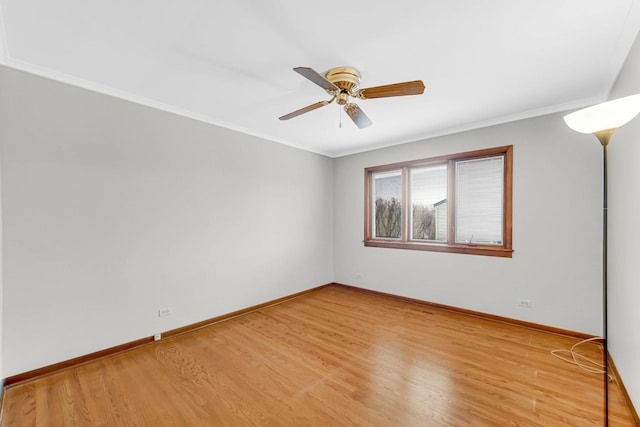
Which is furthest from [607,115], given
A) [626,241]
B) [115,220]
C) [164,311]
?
[164,311]

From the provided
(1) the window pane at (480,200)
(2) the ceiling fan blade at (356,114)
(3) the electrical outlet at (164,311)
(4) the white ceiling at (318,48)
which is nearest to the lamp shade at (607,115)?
(4) the white ceiling at (318,48)

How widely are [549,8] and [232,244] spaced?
362 centimetres

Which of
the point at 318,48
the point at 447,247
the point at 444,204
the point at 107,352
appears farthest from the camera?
the point at 444,204

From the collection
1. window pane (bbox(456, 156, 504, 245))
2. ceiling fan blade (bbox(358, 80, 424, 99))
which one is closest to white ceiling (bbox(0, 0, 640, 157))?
ceiling fan blade (bbox(358, 80, 424, 99))

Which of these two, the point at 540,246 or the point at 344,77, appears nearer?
the point at 344,77

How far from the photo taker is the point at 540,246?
3.11 meters

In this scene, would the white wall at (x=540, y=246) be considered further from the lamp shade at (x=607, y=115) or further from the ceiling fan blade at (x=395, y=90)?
the ceiling fan blade at (x=395, y=90)

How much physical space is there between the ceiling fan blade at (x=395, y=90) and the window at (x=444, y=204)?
2.15 meters

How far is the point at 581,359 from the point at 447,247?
1711mm

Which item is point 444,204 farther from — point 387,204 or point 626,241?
point 626,241

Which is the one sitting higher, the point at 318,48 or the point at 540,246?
Result: the point at 318,48

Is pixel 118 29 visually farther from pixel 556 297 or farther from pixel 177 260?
pixel 556 297

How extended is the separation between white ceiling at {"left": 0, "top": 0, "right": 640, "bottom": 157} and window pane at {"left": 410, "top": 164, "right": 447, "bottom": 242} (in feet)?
4.10

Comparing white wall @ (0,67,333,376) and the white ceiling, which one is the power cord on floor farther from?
white wall @ (0,67,333,376)
